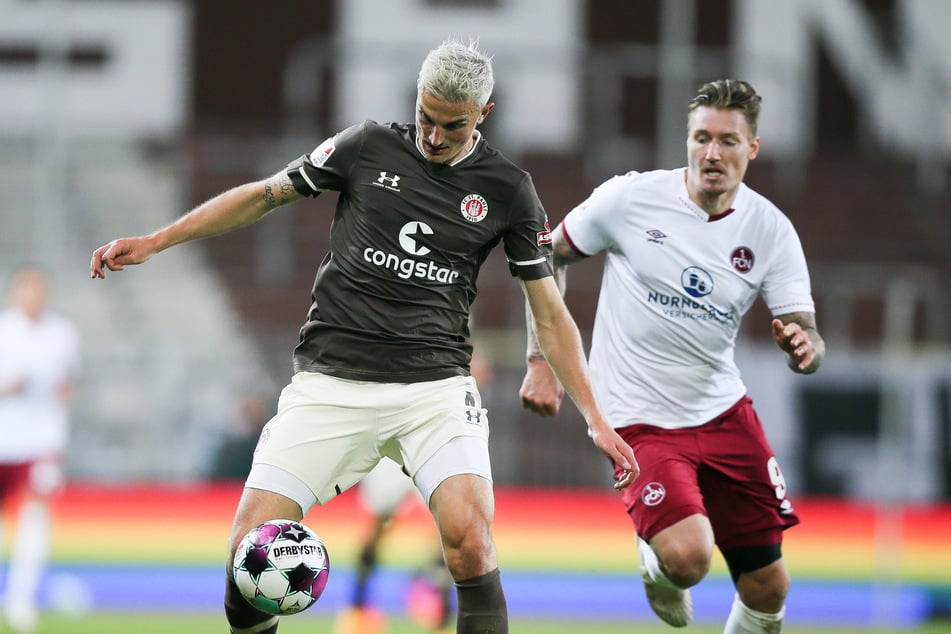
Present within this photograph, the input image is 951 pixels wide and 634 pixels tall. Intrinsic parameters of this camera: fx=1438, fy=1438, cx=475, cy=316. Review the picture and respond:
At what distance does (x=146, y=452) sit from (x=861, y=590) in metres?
8.20

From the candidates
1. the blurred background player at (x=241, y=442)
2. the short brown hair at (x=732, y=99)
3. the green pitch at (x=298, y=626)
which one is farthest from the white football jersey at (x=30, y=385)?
the short brown hair at (x=732, y=99)

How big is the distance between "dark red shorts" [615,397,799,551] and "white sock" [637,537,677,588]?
0.54 ft

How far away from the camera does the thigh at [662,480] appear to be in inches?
232

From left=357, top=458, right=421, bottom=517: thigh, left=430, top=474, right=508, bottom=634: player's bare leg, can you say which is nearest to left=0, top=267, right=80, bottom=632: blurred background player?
left=357, top=458, right=421, bottom=517: thigh

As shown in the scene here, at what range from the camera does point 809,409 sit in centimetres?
1562

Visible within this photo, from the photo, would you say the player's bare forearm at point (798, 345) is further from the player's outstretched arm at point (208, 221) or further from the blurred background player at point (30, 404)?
the blurred background player at point (30, 404)

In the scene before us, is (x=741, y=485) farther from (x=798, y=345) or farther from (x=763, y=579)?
(x=798, y=345)

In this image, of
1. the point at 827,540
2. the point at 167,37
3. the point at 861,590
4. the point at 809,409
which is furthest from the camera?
the point at 167,37

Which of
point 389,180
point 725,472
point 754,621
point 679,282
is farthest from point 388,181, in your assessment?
point 754,621

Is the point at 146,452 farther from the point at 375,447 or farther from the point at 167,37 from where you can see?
the point at 375,447

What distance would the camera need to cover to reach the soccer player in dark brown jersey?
5.48 m

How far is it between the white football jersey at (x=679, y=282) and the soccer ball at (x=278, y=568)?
165 cm

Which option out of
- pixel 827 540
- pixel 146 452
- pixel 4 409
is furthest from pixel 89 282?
pixel 827 540

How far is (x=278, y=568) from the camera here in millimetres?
5152
